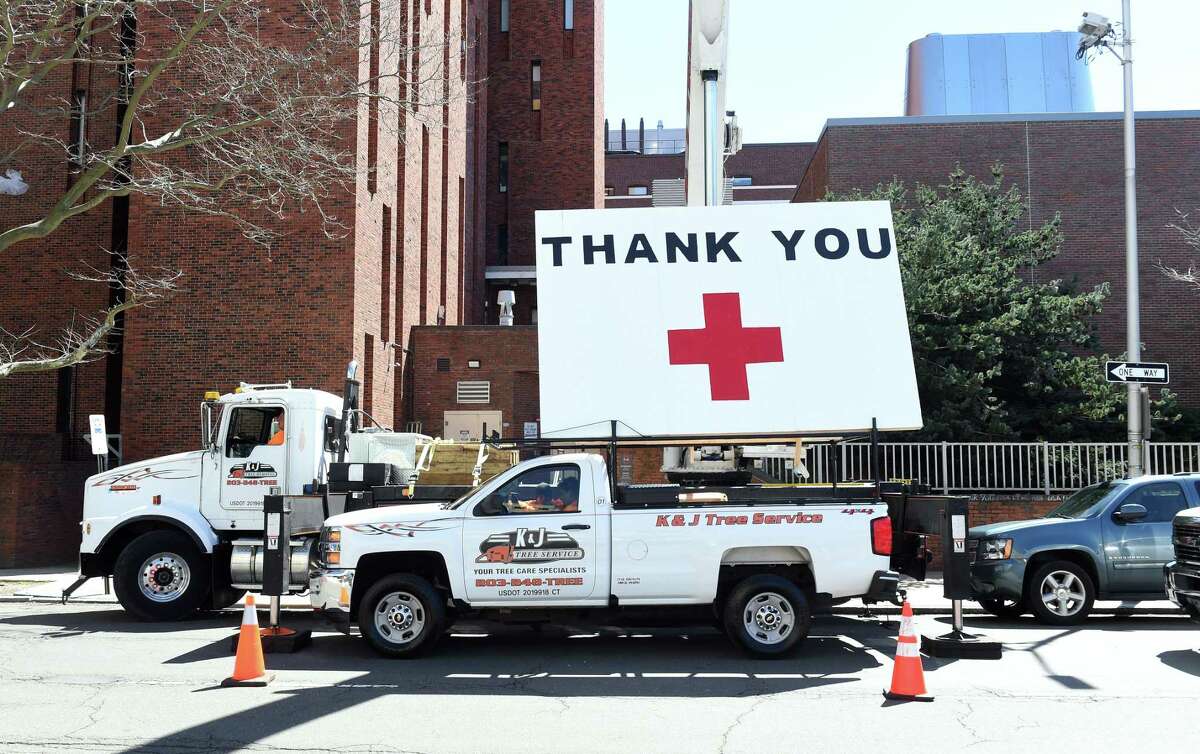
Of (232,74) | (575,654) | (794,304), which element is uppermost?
(232,74)

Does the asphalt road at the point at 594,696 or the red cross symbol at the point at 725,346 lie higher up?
the red cross symbol at the point at 725,346

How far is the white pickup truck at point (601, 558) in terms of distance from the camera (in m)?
9.27

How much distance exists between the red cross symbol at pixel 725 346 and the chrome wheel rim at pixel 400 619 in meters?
3.40

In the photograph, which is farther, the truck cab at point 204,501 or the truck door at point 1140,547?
the truck cab at point 204,501

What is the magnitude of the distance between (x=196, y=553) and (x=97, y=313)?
11.8 metres

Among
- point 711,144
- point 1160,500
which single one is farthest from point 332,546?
point 1160,500

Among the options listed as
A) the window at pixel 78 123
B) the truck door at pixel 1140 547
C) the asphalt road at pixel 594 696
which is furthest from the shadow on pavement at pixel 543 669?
the window at pixel 78 123

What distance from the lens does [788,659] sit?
30.9 feet

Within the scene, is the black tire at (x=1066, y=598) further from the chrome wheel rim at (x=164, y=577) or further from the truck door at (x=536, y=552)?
the chrome wheel rim at (x=164, y=577)

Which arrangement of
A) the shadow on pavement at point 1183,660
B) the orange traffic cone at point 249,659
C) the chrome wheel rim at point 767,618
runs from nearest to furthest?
1. the orange traffic cone at point 249,659
2. the shadow on pavement at point 1183,660
3. the chrome wheel rim at point 767,618

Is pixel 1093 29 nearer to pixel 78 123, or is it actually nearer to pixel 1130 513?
pixel 1130 513

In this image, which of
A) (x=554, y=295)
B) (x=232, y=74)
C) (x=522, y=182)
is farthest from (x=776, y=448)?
(x=522, y=182)

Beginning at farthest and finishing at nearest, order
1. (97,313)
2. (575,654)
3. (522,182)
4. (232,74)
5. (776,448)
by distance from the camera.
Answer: (522,182) < (97,313) < (232,74) < (776,448) < (575,654)

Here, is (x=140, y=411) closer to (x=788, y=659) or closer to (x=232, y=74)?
(x=232, y=74)
